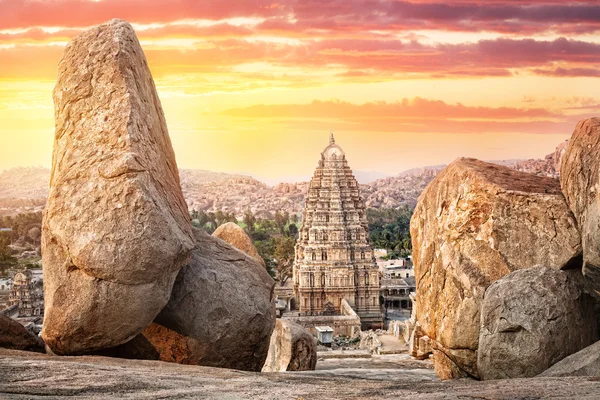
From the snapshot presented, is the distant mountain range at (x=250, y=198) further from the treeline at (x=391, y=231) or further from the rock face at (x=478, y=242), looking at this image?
the rock face at (x=478, y=242)

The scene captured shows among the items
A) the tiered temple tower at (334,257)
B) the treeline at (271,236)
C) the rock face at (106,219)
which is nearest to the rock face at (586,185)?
the rock face at (106,219)

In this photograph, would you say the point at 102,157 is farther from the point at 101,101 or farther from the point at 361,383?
the point at 361,383

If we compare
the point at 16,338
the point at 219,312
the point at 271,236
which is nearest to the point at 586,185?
the point at 219,312

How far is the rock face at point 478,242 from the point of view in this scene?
339 inches

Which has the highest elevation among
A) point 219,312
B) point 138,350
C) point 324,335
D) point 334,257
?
point 219,312

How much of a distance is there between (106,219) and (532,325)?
3788mm

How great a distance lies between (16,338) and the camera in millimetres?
8039

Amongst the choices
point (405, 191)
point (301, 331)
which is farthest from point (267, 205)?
point (301, 331)

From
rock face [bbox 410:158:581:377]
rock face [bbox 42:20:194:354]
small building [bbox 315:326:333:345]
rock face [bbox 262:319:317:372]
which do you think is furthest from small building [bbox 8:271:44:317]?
rock face [bbox 42:20:194:354]

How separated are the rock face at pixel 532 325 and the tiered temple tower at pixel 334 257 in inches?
2017

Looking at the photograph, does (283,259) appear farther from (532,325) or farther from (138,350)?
(532,325)

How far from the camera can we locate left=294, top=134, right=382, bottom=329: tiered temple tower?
60.1m

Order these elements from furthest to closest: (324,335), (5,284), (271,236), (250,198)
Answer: (250,198)
(271,236)
(5,284)
(324,335)

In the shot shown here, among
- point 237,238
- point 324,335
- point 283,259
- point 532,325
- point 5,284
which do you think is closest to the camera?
point 532,325
